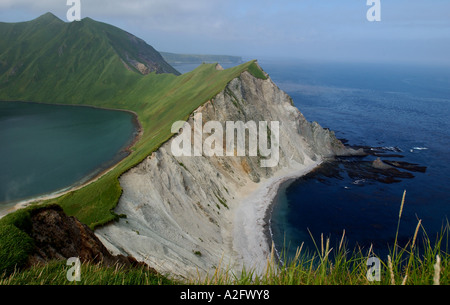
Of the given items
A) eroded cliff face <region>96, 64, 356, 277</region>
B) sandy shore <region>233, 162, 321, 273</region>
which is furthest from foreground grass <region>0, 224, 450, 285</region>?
sandy shore <region>233, 162, 321, 273</region>

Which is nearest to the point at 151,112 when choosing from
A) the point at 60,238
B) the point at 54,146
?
the point at 54,146

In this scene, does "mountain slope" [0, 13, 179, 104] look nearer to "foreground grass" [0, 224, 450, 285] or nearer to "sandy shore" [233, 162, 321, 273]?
"sandy shore" [233, 162, 321, 273]

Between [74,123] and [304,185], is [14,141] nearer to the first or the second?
[74,123]

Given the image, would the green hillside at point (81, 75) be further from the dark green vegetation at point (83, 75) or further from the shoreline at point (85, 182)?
the shoreline at point (85, 182)

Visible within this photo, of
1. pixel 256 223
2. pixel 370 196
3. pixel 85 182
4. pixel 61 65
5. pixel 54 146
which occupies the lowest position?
pixel 256 223

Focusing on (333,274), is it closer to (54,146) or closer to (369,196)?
(369,196)
